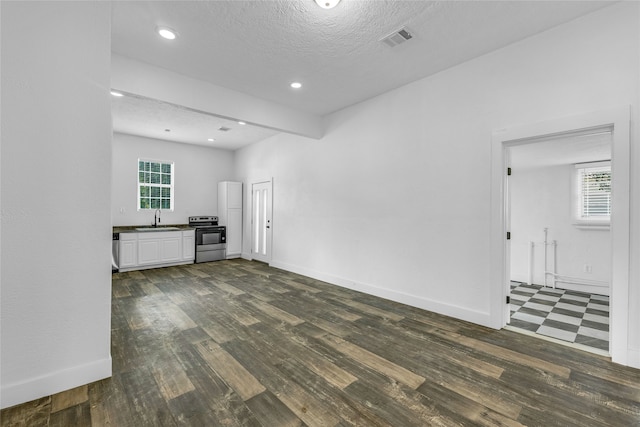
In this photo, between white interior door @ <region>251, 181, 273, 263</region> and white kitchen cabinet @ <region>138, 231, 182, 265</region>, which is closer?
white kitchen cabinet @ <region>138, 231, 182, 265</region>

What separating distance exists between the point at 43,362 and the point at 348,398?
2112 mm

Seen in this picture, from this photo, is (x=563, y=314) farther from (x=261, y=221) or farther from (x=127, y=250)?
(x=127, y=250)

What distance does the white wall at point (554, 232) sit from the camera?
4953mm

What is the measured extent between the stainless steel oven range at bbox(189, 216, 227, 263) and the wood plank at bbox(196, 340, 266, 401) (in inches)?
179

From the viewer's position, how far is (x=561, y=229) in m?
5.36

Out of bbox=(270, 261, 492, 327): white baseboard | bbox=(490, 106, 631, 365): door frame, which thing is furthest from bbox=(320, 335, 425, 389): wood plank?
bbox=(490, 106, 631, 365): door frame

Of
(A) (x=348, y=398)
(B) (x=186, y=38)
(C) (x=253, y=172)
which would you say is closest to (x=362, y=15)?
(B) (x=186, y=38)

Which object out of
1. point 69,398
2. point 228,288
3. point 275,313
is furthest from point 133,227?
point 69,398

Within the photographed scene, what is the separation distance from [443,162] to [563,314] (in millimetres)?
2578

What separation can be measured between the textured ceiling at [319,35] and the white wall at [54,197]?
0.73m

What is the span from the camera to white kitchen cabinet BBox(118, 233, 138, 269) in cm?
571

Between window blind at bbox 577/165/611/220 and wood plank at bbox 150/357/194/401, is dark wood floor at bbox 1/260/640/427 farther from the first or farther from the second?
window blind at bbox 577/165/611/220

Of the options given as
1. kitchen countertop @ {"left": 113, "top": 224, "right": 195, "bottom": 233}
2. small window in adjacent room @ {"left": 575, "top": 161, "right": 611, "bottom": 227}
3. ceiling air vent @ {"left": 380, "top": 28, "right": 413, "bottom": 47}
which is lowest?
kitchen countertop @ {"left": 113, "top": 224, "right": 195, "bottom": 233}

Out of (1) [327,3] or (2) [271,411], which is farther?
(1) [327,3]
